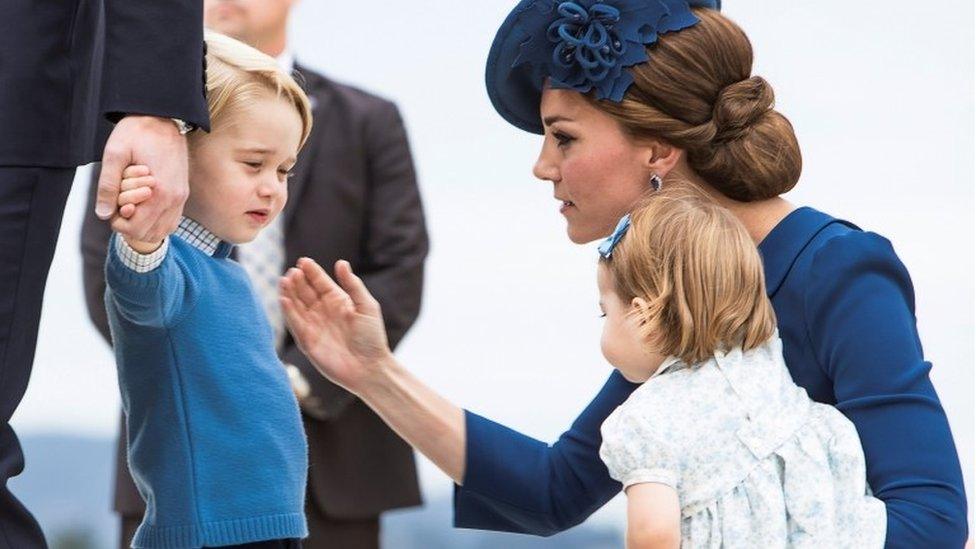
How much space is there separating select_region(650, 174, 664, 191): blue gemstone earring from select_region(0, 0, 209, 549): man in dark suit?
0.74 metres

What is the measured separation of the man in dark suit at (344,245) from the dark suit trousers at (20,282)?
2139mm

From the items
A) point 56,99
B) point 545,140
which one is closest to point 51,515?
point 545,140

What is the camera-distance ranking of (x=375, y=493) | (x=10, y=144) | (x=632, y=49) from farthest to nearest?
1. (x=375, y=493)
2. (x=632, y=49)
3. (x=10, y=144)

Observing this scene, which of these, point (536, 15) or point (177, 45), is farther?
point (536, 15)

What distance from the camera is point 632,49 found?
8.64ft

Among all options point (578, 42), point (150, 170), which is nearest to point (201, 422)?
point (150, 170)

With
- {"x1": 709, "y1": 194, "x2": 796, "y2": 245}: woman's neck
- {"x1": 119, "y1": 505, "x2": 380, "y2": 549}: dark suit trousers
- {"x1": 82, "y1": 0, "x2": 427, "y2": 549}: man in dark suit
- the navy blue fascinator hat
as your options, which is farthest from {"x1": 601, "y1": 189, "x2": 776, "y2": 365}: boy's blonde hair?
{"x1": 119, "y1": 505, "x2": 380, "y2": 549}: dark suit trousers

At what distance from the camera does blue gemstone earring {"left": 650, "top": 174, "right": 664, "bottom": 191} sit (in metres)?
2.66

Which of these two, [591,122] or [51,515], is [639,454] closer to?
[591,122]

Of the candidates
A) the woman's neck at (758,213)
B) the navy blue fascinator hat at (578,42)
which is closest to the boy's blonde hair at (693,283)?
the woman's neck at (758,213)

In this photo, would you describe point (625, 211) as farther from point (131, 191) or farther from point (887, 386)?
point (131, 191)

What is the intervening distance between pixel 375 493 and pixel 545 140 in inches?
75.0

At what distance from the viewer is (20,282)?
2.12 metres

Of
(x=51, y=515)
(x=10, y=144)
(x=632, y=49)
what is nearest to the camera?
(x=10, y=144)
